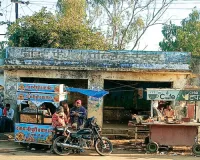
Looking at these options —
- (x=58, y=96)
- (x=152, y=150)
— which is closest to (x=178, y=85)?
(x=152, y=150)

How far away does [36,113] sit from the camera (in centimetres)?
1236

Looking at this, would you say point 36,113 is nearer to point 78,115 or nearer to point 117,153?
point 78,115

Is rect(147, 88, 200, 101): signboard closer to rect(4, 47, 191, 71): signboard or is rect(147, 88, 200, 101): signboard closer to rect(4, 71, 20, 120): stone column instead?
rect(4, 47, 191, 71): signboard

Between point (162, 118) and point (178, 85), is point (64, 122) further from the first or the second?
point (178, 85)

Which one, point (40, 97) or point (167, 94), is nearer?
point (40, 97)

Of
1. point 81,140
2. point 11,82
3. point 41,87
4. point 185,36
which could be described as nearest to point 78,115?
point 81,140

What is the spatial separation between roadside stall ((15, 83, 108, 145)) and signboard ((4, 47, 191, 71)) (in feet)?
8.93

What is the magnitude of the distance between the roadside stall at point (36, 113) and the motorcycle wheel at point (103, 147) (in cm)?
176

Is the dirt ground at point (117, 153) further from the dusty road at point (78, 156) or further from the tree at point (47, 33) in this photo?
the tree at point (47, 33)

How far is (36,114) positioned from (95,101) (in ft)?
11.6

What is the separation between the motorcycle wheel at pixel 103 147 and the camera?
11.5m

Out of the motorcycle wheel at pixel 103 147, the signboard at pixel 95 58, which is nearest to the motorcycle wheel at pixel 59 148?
the motorcycle wheel at pixel 103 147

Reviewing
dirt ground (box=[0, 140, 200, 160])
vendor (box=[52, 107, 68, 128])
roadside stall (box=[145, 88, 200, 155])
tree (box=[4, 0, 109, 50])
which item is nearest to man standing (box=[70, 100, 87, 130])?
vendor (box=[52, 107, 68, 128])

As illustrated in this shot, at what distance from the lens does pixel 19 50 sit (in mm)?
15281
